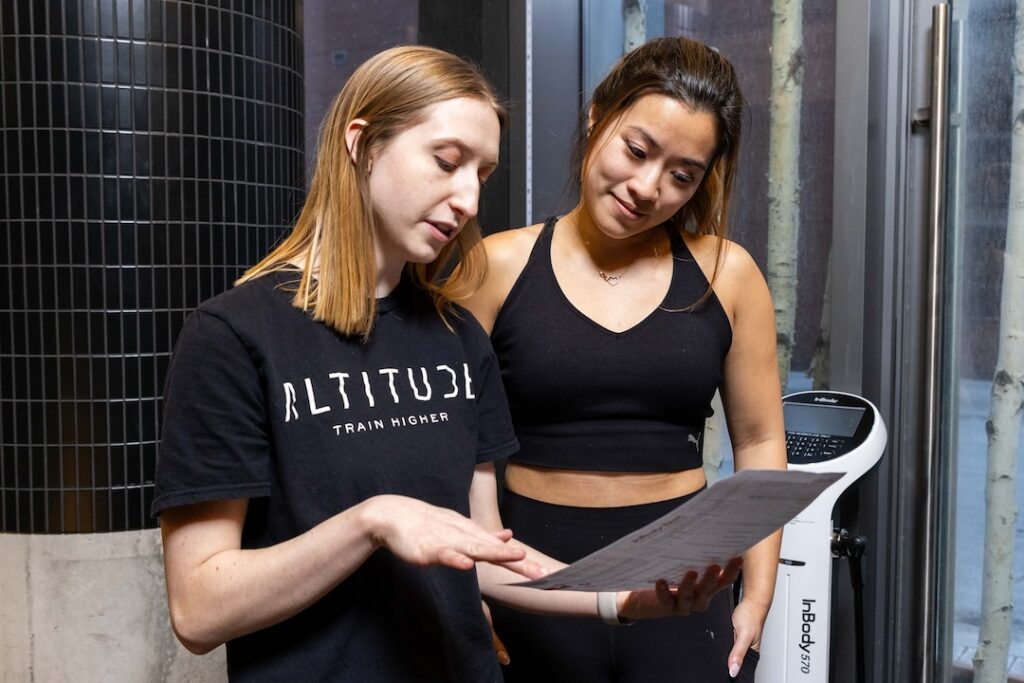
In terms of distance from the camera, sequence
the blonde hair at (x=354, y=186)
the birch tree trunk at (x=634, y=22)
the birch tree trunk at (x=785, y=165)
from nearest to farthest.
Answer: the blonde hair at (x=354, y=186) < the birch tree trunk at (x=785, y=165) < the birch tree trunk at (x=634, y=22)

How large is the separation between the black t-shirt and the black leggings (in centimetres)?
31

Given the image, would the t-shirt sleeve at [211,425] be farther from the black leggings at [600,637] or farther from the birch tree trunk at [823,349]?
the birch tree trunk at [823,349]

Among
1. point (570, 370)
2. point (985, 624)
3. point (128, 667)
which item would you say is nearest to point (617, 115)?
point (570, 370)

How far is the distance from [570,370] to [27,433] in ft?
5.12

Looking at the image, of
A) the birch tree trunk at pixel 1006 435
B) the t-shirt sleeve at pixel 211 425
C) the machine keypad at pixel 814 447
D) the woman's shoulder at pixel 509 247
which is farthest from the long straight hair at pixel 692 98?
the birch tree trunk at pixel 1006 435

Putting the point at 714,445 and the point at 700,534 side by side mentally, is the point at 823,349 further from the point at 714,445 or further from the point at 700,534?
the point at 700,534

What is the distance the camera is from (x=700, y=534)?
3.11 feet

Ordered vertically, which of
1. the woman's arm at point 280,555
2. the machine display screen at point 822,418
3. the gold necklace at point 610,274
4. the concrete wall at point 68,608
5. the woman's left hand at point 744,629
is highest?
the gold necklace at point 610,274

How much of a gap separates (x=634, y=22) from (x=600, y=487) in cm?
174

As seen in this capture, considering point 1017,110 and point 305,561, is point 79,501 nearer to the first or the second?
point 305,561

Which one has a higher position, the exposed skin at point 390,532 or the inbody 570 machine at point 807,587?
the exposed skin at point 390,532

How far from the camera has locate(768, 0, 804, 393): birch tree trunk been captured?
8.05 ft

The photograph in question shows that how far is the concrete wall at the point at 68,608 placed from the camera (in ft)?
8.05

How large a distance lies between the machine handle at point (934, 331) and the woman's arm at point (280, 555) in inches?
60.0
